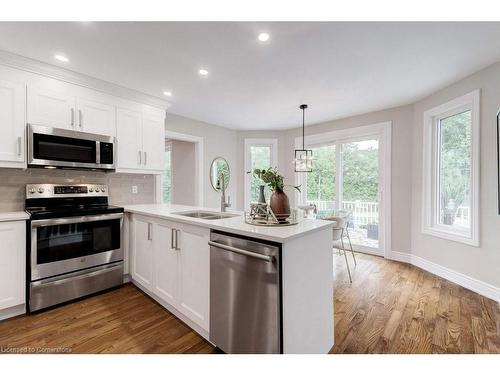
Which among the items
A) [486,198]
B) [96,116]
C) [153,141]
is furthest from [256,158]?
[486,198]

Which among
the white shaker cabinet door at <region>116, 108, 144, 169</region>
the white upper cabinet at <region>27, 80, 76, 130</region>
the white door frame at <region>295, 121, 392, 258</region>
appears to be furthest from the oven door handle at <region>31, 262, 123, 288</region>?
the white door frame at <region>295, 121, 392, 258</region>

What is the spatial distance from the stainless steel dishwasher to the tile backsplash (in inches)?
85.2

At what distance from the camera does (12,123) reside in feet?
7.13

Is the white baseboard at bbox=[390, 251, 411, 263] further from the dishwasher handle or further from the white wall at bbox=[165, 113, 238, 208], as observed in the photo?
the dishwasher handle

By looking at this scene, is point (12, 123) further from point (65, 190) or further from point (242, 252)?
point (242, 252)

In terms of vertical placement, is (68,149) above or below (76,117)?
below

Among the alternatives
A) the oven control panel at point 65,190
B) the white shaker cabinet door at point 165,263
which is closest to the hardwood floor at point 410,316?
the white shaker cabinet door at point 165,263

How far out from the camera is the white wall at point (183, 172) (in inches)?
179

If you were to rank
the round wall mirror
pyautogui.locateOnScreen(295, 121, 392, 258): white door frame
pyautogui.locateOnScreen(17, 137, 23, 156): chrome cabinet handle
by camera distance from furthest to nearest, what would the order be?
the round wall mirror
pyautogui.locateOnScreen(295, 121, 392, 258): white door frame
pyautogui.locateOnScreen(17, 137, 23, 156): chrome cabinet handle

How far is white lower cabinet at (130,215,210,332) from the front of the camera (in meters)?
1.72

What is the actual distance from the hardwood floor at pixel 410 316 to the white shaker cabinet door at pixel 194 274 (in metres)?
0.99

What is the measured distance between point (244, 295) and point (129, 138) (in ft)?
8.33
